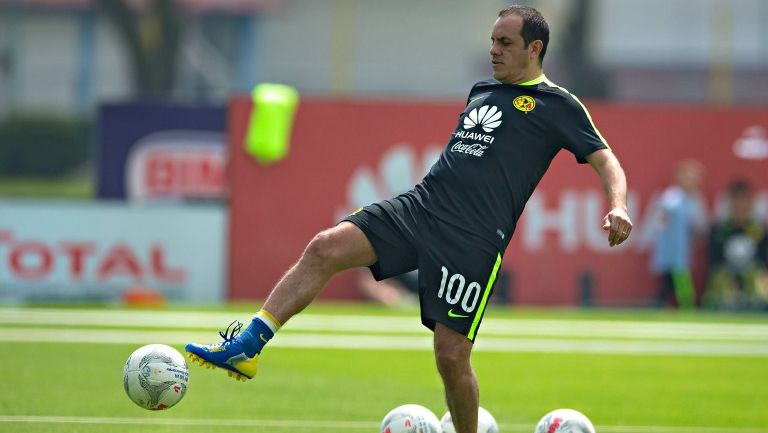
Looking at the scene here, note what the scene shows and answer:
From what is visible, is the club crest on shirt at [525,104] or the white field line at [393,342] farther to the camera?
the white field line at [393,342]

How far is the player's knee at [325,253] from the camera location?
817 centimetres

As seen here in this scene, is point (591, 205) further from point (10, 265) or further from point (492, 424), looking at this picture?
point (492, 424)

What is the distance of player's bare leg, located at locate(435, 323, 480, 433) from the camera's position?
320 inches

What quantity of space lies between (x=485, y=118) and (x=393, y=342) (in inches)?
346

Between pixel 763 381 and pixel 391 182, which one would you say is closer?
pixel 763 381

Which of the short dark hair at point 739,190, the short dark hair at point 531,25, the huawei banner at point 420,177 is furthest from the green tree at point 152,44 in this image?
the short dark hair at point 531,25

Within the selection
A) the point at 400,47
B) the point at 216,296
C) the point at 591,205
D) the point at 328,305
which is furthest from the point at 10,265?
the point at 400,47

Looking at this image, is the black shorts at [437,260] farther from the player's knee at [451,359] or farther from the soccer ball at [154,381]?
the soccer ball at [154,381]

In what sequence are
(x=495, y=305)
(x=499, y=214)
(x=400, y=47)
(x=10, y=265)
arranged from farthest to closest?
(x=400, y=47) < (x=495, y=305) < (x=10, y=265) < (x=499, y=214)

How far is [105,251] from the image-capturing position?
69.7 ft

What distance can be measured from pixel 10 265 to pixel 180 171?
10.1 feet

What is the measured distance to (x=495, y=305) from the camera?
22.5 metres

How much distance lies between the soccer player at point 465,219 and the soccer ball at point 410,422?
0.39 m

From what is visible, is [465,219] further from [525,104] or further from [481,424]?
[481,424]
